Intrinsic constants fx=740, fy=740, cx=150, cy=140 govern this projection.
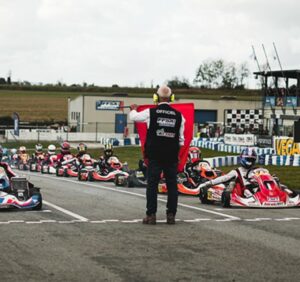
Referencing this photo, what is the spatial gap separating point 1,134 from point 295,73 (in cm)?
2203

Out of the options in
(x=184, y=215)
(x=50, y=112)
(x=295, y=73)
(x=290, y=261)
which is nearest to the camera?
Result: (x=290, y=261)

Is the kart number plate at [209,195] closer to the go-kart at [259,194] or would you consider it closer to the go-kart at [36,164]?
the go-kart at [259,194]

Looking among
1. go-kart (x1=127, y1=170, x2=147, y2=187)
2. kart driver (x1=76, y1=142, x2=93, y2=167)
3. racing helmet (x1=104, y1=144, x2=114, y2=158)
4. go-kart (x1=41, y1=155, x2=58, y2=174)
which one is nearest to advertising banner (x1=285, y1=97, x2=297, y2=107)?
go-kart (x1=41, y1=155, x2=58, y2=174)

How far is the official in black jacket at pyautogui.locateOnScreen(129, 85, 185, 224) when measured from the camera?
9.08m

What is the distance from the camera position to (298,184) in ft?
62.1

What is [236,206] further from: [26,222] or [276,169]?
[276,169]

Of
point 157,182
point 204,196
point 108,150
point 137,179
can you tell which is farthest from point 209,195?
point 108,150

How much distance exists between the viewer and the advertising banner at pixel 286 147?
2923 centimetres

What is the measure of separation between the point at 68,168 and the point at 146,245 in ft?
55.5

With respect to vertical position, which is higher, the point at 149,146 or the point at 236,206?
the point at 149,146

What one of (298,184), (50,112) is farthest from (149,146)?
(50,112)

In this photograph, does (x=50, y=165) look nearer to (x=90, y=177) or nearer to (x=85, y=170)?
(x=85, y=170)

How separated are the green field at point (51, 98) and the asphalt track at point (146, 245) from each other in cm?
5669

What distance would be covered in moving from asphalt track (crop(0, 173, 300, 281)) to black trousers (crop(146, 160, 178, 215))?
0.23m
